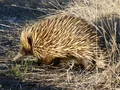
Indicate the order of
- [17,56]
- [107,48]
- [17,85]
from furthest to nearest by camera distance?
[17,56]
[107,48]
[17,85]

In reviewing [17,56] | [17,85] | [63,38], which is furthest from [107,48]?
[17,56]

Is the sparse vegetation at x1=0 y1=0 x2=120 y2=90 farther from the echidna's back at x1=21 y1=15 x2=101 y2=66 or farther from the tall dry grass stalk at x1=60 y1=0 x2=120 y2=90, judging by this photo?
the echidna's back at x1=21 y1=15 x2=101 y2=66

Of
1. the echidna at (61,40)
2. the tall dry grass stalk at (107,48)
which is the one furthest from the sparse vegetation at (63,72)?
the echidna at (61,40)

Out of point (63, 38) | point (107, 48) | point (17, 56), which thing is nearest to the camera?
point (107, 48)

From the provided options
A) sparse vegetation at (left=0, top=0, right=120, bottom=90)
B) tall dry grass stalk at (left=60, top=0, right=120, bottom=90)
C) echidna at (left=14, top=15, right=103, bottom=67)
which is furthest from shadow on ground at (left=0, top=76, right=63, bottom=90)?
echidna at (left=14, top=15, right=103, bottom=67)

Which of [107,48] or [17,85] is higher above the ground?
Result: [107,48]

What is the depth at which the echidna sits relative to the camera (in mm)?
5125

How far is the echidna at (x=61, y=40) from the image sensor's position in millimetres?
5125

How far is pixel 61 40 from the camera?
17.1ft

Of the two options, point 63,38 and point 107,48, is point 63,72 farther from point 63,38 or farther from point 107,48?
point 107,48

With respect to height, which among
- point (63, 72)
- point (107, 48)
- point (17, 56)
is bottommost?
point (63, 72)

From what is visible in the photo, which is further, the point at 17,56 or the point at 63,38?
the point at 17,56

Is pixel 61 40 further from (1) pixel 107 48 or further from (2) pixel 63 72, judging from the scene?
(1) pixel 107 48

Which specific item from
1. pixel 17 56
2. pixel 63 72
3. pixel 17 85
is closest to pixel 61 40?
pixel 63 72
